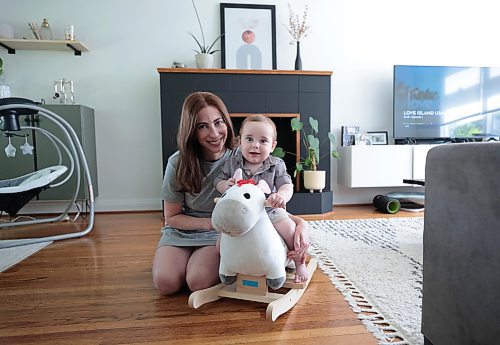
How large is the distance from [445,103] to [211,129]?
2.75m

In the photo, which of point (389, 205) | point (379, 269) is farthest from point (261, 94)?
point (379, 269)

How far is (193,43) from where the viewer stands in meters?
3.05

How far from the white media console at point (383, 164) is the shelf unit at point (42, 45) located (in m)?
2.39

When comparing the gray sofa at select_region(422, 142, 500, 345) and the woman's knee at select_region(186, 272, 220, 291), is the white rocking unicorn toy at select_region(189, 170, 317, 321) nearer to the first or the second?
the woman's knee at select_region(186, 272, 220, 291)

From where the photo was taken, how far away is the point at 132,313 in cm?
112

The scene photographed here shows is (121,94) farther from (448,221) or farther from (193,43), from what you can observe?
Answer: (448,221)

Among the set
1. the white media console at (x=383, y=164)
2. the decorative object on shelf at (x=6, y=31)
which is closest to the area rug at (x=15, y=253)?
the decorative object on shelf at (x=6, y=31)

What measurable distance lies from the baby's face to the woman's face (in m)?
0.12

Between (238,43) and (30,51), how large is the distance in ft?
5.64

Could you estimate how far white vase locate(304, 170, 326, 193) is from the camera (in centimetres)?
277

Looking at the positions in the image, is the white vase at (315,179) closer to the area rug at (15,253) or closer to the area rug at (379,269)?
the area rug at (379,269)

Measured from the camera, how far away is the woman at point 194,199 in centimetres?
125

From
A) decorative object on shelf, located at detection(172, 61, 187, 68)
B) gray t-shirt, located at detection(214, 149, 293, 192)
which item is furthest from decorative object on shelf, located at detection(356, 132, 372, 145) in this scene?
gray t-shirt, located at detection(214, 149, 293, 192)

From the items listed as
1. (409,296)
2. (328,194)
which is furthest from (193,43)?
(409,296)
